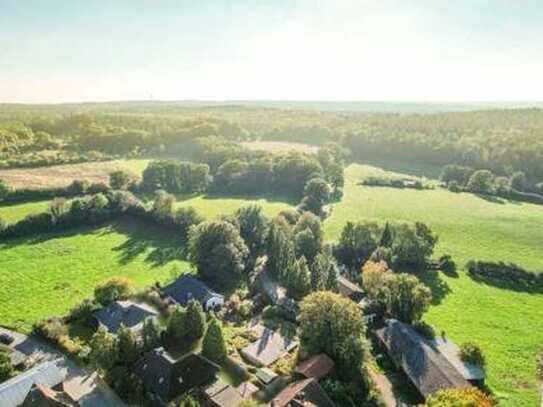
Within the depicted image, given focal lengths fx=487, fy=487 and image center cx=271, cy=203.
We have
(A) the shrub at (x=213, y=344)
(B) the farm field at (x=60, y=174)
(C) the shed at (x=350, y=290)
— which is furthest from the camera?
(B) the farm field at (x=60, y=174)

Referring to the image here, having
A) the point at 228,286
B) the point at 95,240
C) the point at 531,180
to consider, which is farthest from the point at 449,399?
the point at 531,180

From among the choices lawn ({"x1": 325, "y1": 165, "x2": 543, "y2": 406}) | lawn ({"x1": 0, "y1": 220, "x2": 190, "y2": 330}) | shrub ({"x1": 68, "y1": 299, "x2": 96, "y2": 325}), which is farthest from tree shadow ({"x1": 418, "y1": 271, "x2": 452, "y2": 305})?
shrub ({"x1": 68, "y1": 299, "x2": 96, "y2": 325})

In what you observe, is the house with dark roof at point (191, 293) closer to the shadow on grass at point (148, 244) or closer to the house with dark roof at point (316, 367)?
the shadow on grass at point (148, 244)

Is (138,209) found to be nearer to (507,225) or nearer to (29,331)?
(29,331)

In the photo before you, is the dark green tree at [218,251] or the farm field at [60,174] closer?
the dark green tree at [218,251]

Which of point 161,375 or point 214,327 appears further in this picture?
point 214,327

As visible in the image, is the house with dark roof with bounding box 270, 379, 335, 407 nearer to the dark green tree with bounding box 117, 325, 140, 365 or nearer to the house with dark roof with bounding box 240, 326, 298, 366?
the house with dark roof with bounding box 240, 326, 298, 366

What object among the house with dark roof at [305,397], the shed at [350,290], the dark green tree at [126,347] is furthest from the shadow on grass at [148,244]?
the house with dark roof at [305,397]
